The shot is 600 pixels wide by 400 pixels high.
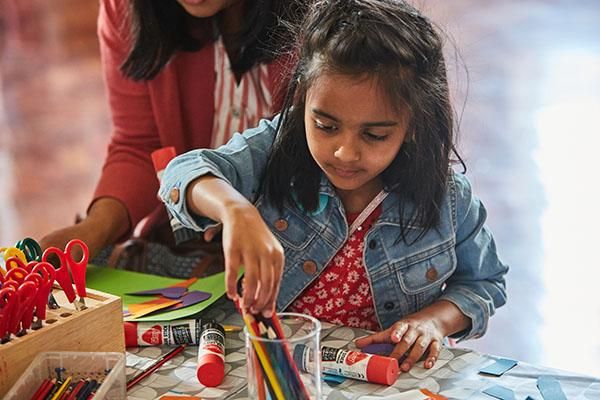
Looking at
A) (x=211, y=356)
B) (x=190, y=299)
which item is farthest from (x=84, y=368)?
(x=190, y=299)

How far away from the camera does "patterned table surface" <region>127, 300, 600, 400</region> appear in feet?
3.62

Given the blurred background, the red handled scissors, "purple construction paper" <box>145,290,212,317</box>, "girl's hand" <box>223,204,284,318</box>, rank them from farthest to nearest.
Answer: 1. the blurred background
2. "purple construction paper" <box>145,290,212,317</box>
3. the red handled scissors
4. "girl's hand" <box>223,204,284,318</box>

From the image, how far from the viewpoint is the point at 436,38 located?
1.25 metres

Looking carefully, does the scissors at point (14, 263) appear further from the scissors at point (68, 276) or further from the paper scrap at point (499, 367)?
the paper scrap at point (499, 367)

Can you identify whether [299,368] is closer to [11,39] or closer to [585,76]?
[585,76]

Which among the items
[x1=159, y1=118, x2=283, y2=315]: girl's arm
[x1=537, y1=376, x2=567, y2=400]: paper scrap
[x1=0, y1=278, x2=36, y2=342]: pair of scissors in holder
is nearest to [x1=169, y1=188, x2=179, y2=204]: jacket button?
[x1=159, y1=118, x2=283, y2=315]: girl's arm

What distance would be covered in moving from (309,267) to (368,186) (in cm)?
14

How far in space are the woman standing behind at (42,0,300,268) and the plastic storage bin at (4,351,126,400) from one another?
52 cm

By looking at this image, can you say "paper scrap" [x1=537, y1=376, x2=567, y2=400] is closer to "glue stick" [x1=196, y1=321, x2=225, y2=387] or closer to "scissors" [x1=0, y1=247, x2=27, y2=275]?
"glue stick" [x1=196, y1=321, x2=225, y2=387]

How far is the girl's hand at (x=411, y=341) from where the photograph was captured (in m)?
1.17

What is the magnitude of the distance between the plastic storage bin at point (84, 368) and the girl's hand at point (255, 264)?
0.60ft

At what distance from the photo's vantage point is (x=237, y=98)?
1.71 meters

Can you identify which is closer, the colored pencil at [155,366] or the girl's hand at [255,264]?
the girl's hand at [255,264]

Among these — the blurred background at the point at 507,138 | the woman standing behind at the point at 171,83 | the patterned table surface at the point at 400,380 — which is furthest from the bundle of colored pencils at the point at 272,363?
the woman standing behind at the point at 171,83
